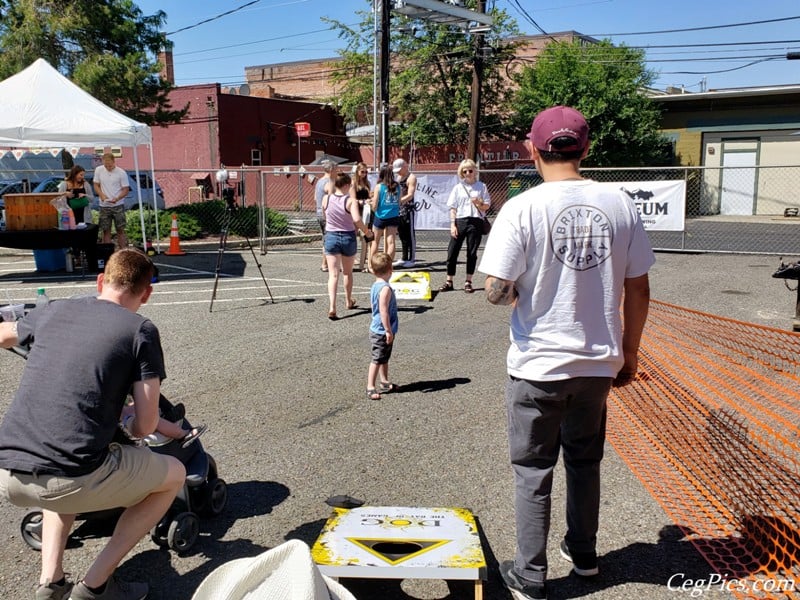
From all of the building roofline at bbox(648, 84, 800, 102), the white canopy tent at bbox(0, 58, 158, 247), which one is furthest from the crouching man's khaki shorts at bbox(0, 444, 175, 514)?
the building roofline at bbox(648, 84, 800, 102)

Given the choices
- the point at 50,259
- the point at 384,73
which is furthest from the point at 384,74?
the point at 50,259

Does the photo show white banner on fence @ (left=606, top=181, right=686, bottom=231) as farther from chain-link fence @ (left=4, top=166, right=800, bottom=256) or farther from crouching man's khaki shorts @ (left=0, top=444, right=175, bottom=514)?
crouching man's khaki shorts @ (left=0, top=444, right=175, bottom=514)

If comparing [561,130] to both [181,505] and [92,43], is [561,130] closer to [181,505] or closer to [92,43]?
[181,505]

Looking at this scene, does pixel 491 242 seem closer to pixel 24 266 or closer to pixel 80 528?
pixel 80 528

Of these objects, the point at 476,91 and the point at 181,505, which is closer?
the point at 181,505

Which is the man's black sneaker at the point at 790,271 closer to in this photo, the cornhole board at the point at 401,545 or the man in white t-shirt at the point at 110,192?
the cornhole board at the point at 401,545

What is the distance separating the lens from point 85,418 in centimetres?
282

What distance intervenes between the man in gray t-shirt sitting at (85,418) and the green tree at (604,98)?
30.0 metres

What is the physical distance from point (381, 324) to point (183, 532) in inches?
109

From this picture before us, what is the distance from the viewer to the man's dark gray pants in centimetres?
299

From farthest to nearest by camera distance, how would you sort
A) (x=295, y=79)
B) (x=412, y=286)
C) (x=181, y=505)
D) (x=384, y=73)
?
(x=295, y=79)
(x=384, y=73)
(x=412, y=286)
(x=181, y=505)

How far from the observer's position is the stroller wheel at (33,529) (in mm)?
3613

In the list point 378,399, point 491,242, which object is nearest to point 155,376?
point 491,242

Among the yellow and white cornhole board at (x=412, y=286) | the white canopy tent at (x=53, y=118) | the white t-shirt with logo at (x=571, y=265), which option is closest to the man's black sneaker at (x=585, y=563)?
the white t-shirt with logo at (x=571, y=265)
